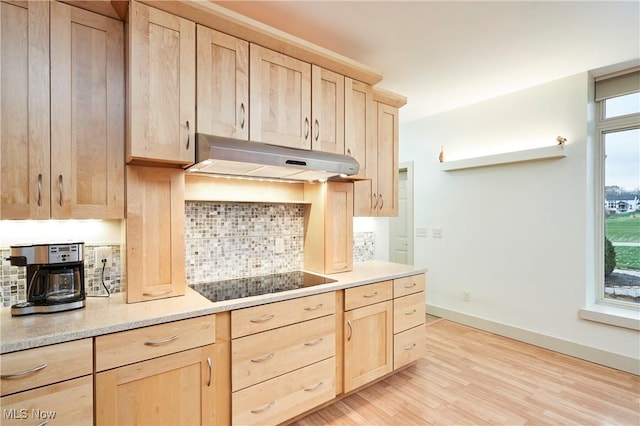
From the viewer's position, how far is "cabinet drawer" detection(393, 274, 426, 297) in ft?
8.30

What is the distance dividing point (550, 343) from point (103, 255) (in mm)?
4064

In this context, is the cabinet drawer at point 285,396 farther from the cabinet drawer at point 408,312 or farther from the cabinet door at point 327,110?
the cabinet door at point 327,110

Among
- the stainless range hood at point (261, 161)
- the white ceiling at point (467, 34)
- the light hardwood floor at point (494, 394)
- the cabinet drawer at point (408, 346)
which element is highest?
the white ceiling at point (467, 34)

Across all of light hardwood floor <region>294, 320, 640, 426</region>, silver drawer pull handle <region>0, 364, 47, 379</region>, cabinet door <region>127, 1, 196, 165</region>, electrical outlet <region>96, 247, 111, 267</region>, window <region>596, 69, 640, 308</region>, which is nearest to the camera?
silver drawer pull handle <region>0, 364, 47, 379</region>

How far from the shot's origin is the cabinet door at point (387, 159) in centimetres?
285

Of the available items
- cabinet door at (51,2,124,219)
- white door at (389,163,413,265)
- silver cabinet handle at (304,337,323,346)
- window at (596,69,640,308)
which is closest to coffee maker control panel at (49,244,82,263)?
cabinet door at (51,2,124,219)

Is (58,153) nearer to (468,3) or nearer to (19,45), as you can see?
(19,45)

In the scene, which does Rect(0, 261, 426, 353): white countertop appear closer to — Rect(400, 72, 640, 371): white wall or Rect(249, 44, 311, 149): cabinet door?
Rect(249, 44, 311, 149): cabinet door

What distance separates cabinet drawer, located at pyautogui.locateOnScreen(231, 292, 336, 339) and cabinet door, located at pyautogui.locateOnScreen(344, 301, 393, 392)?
253mm

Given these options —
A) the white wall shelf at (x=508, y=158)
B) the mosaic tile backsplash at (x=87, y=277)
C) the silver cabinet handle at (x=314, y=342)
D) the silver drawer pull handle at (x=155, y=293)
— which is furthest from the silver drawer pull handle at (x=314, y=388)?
the white wall shelf at (x=508, y=158)

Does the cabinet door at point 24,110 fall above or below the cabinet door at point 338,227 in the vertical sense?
above

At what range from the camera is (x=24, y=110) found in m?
1.45

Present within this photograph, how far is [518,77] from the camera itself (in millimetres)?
3023

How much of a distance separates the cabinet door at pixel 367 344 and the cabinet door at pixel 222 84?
5.05 ft
